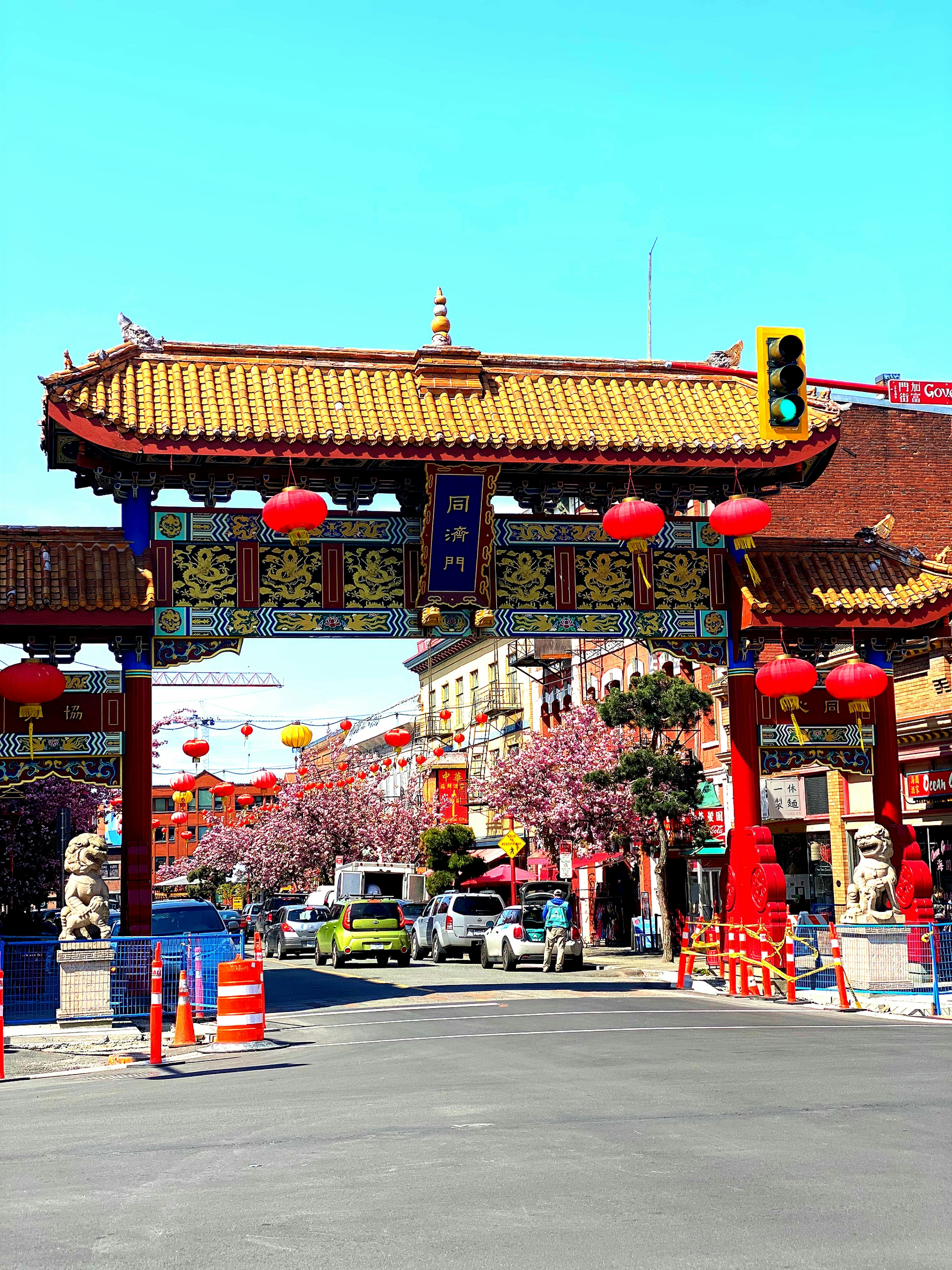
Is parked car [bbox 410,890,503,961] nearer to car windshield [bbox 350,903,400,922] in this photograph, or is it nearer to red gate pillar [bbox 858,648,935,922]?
car windshield [bbox 350,903,400,922]

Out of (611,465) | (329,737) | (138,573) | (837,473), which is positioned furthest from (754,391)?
(329,737)

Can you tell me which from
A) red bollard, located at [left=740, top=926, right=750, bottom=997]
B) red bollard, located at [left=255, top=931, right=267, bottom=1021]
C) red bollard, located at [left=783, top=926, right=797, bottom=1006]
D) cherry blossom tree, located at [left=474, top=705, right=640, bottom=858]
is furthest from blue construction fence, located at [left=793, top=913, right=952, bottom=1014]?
cherry blossom tree, located at [left=474, top=705, right=640, bottom=858]

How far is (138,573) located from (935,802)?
1766 cm

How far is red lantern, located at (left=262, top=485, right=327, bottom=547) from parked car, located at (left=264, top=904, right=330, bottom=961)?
79.2 feet

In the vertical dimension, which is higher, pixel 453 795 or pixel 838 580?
pixel 838 580

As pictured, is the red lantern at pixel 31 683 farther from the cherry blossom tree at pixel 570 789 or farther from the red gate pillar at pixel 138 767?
the cherry blossom tree at pixel 570 789

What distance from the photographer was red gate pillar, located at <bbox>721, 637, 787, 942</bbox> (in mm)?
23422

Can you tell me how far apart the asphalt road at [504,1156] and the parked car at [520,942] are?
15588mm

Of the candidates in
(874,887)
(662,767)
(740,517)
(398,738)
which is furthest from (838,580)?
(398,738)

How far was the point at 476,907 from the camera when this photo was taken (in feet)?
125

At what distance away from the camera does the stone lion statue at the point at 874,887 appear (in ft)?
75.0

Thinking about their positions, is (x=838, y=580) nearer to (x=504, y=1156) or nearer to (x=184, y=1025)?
(x=184, y=1025)

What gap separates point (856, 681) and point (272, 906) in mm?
43325

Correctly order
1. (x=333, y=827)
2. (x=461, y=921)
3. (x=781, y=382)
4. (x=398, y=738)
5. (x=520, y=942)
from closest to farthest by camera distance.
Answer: (x=781, y=382) → (x=520, y=942) → (x=461, y=921) → (x=398, y=738) → (x=333, y=827)
